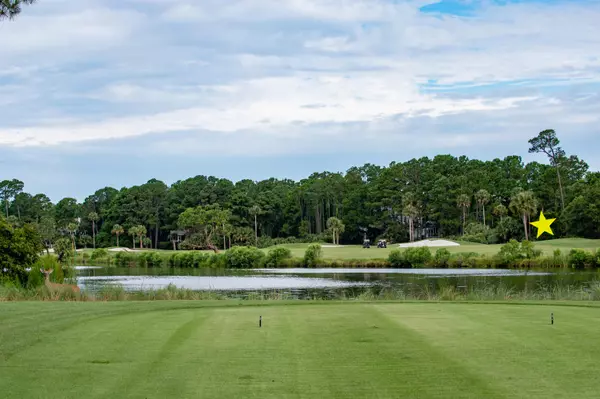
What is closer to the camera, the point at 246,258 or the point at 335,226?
the point at 246,258

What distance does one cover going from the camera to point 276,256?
250 ft

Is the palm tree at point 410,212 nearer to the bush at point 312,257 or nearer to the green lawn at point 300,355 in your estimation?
the bush at point 312,257

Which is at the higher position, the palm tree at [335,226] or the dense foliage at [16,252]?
the palm tree at [335,226]

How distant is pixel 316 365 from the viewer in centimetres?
929

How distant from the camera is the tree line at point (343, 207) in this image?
332 feet

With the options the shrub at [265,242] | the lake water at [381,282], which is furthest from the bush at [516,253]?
the shrub at [265,242]

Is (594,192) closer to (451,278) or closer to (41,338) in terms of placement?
(451,278)

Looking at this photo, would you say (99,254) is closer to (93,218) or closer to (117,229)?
(117,229)

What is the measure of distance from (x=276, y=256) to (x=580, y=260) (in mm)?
32133

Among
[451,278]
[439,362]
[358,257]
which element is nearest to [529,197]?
[358,257]

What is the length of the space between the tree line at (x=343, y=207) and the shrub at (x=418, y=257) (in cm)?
2409

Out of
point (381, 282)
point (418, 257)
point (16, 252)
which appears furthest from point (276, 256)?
point (16, 252)

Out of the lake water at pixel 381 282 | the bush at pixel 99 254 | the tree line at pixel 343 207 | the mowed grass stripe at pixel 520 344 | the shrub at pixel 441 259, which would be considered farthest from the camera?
the tree line at pixel 343 207

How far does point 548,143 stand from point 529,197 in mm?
20742
